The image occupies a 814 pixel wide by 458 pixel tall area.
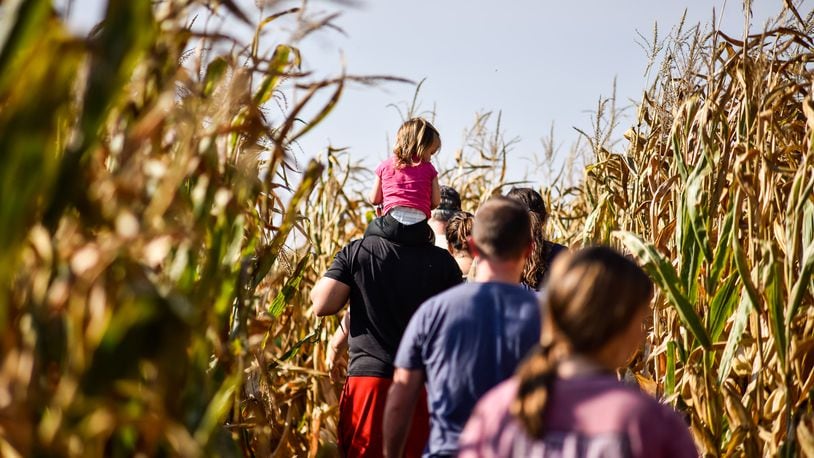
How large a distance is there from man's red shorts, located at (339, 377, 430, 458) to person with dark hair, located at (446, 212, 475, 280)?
0.51m

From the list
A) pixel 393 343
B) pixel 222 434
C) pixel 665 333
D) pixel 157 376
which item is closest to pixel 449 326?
pixel 222 434

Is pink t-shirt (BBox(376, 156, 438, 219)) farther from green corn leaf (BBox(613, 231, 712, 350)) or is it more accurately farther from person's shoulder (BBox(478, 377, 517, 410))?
person's shoulder (BBox(478, 377, 517, 410))

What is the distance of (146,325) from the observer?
124 cm

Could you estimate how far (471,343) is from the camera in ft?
6.84

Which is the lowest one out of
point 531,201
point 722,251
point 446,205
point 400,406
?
point 400,406

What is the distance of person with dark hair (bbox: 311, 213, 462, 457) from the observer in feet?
10.6

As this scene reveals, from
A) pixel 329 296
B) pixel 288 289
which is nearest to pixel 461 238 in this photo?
pixel 329 296

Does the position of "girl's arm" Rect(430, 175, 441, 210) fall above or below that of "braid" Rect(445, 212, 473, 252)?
above

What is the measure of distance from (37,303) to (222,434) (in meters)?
0.64

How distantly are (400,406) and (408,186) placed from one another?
153cm

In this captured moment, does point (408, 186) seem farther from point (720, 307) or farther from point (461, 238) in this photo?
Answer: point (720, 307)

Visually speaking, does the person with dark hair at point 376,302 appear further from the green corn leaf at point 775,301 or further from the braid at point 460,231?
the green corn leaf at point 775,301

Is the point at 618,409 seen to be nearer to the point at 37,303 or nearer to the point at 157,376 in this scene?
the point at 157,376

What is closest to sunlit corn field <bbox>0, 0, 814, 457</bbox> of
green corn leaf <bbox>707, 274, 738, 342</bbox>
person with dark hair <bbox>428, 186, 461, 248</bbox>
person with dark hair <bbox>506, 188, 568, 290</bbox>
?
green corn leaf <bbox>707, 274, 738, 342</bbox>
